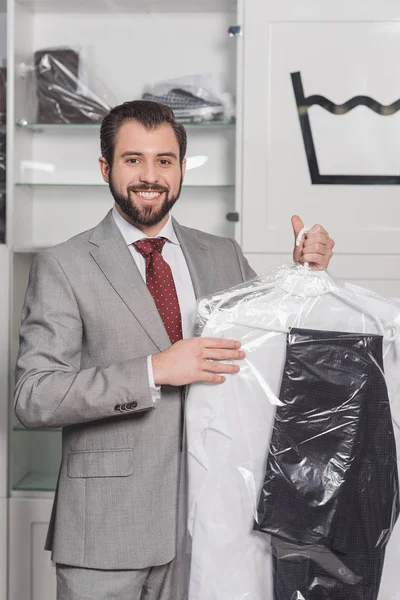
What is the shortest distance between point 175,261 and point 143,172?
228 mm

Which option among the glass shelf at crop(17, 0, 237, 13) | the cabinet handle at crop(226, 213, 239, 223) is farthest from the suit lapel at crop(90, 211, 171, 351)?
the glass shelf at crop(17, 0, 237, 13)

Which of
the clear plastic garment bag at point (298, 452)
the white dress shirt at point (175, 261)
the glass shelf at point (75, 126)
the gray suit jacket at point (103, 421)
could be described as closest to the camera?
the clear plastic garment bag at point (298, 452)

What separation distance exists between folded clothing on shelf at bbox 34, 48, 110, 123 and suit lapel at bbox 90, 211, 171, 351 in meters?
1.11

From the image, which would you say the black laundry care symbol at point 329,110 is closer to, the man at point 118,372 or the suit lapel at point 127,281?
the man at point 118,372

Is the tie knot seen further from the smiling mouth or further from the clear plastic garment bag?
the clear plastic garment bag

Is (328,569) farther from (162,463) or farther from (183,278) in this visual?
(183,278)

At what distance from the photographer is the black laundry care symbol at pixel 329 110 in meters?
2.50

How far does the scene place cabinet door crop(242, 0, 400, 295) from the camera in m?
2.49

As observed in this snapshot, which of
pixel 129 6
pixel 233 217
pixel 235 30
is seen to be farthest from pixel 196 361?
pixel 129 6

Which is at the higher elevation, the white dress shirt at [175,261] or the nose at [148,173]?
the nose at [148,173]

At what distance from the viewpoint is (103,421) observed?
5.30ft

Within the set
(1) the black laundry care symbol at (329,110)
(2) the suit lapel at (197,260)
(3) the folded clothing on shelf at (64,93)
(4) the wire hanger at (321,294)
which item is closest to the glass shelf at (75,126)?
(3) the folded clothing on shelf at (64,93)

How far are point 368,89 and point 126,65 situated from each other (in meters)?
0.88

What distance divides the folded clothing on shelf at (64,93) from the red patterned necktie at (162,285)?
110 cm
